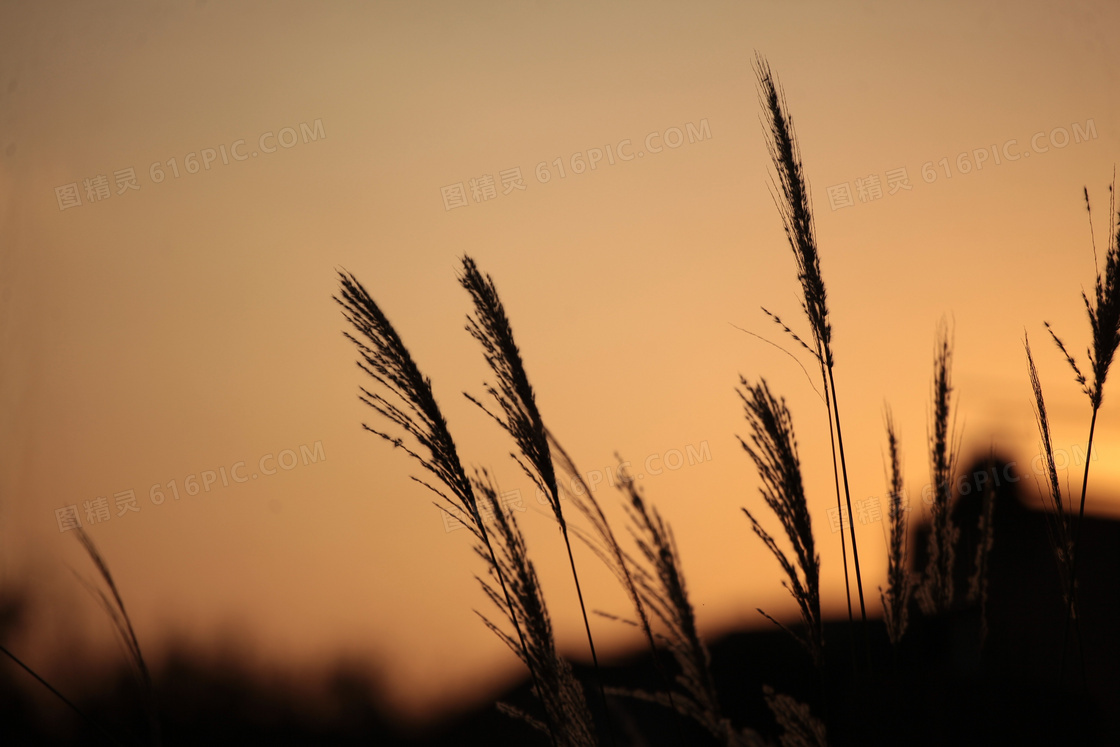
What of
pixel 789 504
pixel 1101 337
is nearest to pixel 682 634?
pixel 789 504

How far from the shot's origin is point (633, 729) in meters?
1.43

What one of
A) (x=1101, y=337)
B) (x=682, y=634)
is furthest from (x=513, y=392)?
(x=1101, y=337)

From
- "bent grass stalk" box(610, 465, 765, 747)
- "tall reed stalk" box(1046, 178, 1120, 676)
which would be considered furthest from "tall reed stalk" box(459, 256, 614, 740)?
"tall reed stalk" box(1046, 178, 1120, 676)

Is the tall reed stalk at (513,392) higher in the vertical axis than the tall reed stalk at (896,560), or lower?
higher

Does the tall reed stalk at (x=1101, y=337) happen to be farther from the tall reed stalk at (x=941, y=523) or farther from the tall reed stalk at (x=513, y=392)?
the tall reed stalk at (x=513, y=392)

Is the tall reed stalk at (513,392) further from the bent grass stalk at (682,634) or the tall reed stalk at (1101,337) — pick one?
the tall reed stalk at (1101,337)

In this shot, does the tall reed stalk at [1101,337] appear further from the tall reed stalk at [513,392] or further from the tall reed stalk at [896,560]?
the tall reed stalk at [513,392]

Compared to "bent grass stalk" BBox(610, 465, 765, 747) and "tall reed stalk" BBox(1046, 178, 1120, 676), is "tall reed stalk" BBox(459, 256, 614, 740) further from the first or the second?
"tall reed stalk" BBox(1046, 178, 1120, 676)

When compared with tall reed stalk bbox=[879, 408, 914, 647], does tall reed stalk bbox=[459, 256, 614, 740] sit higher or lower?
higher

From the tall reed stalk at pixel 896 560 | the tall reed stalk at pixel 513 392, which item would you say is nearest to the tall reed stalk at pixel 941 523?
the tall reed stalk at pixel 896 560

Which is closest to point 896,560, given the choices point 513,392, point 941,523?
point 941,523

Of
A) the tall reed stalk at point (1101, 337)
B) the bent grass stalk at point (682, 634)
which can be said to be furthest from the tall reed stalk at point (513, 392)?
the tall reed stalk at point (1101, 337)

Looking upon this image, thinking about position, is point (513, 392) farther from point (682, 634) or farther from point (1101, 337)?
point (1101, 337)

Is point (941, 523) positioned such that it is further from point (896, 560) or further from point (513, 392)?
point (513, 392)
